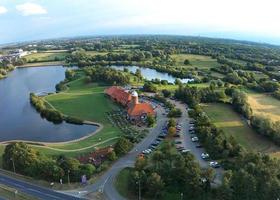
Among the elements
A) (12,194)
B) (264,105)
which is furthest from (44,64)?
(12,194)

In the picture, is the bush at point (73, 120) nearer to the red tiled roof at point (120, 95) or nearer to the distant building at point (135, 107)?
the distant building at point (135, 107)

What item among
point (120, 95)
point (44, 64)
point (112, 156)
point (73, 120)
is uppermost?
point (120, 95)

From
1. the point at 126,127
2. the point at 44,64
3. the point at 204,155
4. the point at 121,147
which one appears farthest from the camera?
the point at 44,64

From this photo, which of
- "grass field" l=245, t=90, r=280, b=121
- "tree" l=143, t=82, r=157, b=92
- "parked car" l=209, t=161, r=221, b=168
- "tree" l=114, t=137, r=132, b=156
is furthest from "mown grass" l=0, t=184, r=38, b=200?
"tree" l=143, t=82, r=157, b=92

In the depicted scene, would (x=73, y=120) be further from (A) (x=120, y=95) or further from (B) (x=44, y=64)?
(B) (x=44, y=64)

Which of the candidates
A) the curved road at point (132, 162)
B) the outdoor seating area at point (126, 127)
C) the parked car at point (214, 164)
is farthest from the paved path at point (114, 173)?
the parked car at point (214, 164)

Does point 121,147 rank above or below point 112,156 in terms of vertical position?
above

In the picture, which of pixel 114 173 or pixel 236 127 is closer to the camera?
pixel 114 173
